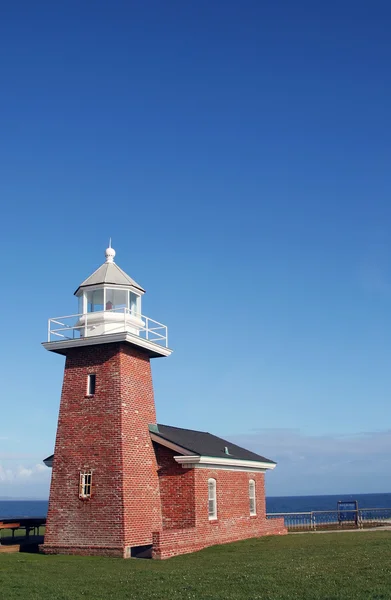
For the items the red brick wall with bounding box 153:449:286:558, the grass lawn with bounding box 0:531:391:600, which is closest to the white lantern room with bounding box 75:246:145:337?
the red brick wall with bounding box 153:449:286:558

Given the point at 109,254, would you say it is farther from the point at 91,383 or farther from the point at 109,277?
the point at 91,383

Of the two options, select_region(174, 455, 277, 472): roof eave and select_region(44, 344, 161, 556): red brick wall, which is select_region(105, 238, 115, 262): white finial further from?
select_region(174, 455, 277, 472): roof eave

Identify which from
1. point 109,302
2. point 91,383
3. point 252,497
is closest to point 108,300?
point 109,302

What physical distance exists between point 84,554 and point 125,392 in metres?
5.43

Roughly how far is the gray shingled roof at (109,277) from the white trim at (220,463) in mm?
6455

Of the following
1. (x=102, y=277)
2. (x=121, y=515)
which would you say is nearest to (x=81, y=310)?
(x=102, y=277)

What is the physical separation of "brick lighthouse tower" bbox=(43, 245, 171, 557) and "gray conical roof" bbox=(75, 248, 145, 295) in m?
0.04

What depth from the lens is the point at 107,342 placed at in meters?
22.6

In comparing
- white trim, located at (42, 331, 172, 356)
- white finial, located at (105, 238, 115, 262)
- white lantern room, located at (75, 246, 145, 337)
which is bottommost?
white trim, located at (42, 331, 172, 356)

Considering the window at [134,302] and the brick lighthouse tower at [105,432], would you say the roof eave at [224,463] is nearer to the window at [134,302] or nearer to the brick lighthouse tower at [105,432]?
the brick lighthouse tower at [105,432]

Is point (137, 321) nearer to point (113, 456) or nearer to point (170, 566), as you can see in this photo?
point (113, 456)

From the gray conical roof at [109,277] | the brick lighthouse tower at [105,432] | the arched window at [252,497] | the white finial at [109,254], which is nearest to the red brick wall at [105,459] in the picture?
the brick lighthouse tower at [105,432]

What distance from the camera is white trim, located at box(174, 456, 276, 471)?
76.2ft

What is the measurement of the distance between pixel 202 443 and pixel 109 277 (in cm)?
817
